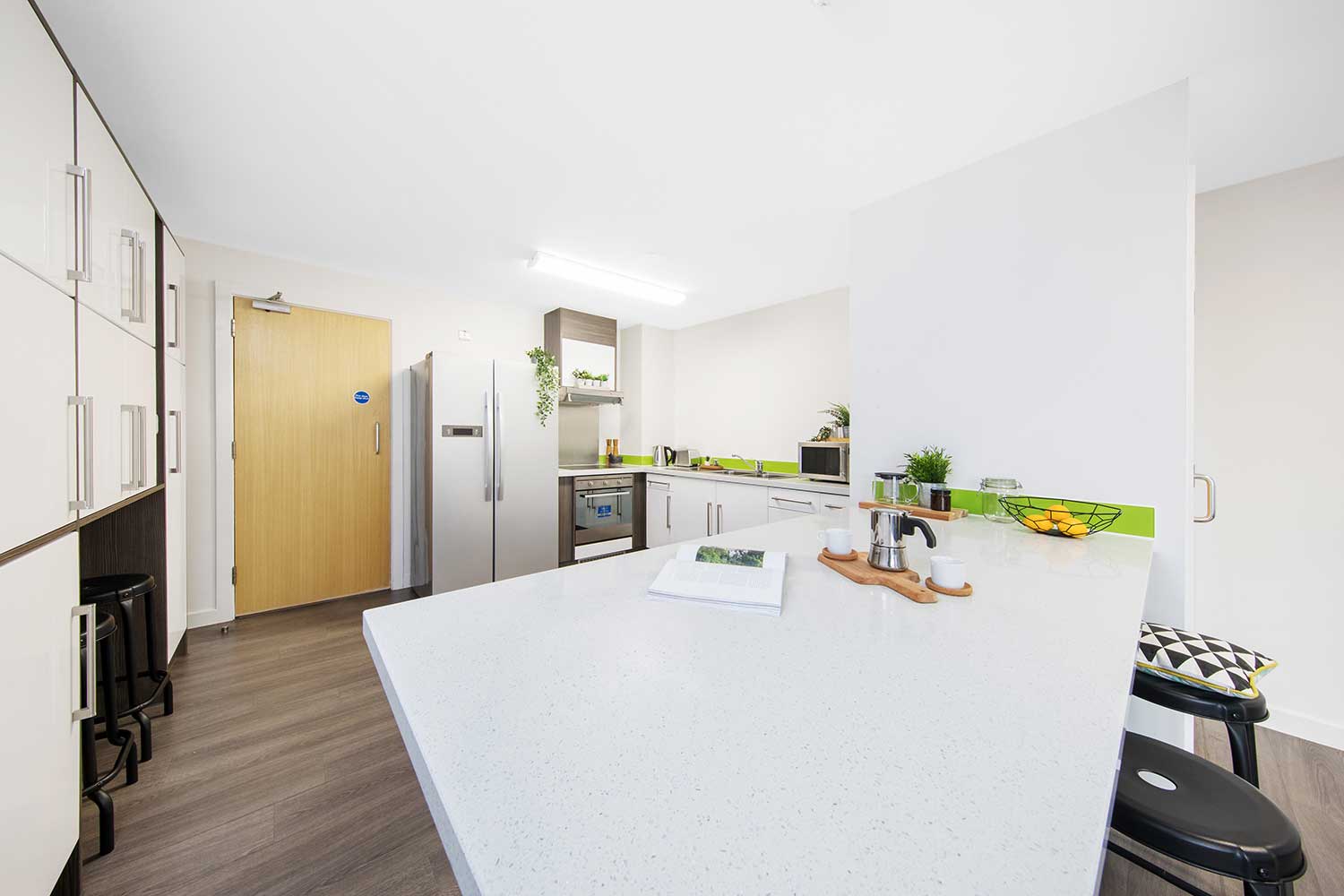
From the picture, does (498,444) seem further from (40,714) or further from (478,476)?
(40,714)

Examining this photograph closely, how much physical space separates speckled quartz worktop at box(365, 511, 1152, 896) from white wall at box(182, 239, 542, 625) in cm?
319

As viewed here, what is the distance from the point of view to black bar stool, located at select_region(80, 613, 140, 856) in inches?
55.1

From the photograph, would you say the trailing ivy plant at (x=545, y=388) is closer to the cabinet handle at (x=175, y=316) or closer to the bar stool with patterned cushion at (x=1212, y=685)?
the cabinet handle at (x=175, y=316)

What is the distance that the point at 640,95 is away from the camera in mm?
1775

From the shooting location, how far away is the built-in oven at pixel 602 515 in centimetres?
423

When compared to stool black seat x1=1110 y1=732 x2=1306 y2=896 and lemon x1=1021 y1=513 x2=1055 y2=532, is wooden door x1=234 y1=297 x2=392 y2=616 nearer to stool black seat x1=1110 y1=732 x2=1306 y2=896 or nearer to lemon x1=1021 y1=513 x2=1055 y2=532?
lemon x1=1021 y1=513 x2=1055 y2=532

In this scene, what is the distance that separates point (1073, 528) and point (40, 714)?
9.59ft

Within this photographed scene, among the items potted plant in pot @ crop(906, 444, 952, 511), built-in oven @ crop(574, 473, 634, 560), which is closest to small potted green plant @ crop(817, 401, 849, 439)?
potted plant in pot @ crop(906, 444, 952, 511)

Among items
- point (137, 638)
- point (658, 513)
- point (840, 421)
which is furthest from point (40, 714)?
point (840, 421)

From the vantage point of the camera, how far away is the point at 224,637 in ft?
9.53

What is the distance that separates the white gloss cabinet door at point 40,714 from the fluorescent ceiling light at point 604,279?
2669 millimetres

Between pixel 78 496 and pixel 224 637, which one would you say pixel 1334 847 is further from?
pixel 224 637

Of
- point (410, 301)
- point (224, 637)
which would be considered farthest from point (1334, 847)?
point (410, 301)

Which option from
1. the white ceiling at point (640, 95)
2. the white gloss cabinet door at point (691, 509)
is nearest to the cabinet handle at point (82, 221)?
the white ceiling at point (640, 95)
